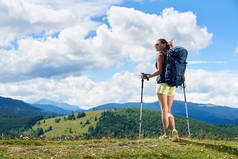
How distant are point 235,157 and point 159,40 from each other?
6061 millimetres

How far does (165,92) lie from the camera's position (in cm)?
1158

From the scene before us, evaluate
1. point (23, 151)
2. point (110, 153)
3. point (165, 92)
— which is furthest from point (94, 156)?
point (165, 92)

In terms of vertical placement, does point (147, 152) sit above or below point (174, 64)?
below

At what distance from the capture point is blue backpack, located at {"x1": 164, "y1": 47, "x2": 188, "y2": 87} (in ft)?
38.1

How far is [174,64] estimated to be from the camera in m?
11.7

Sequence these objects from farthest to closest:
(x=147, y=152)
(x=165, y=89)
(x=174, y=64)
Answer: (x=174, y=64), (x=165, y=89), (x=147, y=152)

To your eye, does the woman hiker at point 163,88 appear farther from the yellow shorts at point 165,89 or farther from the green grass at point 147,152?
the green grass at point 147,152

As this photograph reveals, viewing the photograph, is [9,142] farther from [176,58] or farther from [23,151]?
[176,58]

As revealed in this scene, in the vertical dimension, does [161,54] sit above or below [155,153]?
above

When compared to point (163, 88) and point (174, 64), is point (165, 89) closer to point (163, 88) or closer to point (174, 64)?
A: point (163, 88)

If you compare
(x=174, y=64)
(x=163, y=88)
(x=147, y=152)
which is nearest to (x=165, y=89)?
(x=163, y=88)

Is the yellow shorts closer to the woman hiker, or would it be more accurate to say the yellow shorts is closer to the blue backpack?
the woman hiker

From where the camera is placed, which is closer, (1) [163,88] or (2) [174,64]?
(1) [163,88]

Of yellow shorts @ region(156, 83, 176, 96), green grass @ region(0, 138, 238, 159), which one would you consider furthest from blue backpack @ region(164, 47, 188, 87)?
green grass @ region(0, 138, 238, 159)
